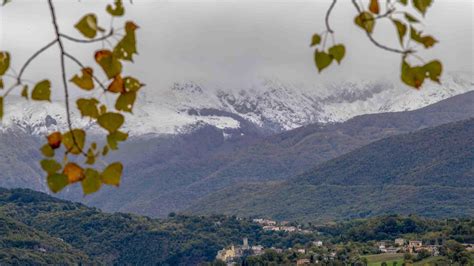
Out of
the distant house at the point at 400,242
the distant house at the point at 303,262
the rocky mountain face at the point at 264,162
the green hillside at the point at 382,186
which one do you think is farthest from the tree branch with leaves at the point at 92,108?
the rocky mountain face at the point at 264,162

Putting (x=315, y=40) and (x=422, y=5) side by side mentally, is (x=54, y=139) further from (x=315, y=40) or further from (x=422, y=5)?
(x=422, y=5)

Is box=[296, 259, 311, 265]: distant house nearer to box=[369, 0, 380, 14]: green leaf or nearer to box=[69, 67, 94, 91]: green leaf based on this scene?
box=[69, 67, 94, 91]: green leaf

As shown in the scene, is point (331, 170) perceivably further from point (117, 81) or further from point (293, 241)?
point (117, 81)

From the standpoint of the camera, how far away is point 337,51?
2477mm

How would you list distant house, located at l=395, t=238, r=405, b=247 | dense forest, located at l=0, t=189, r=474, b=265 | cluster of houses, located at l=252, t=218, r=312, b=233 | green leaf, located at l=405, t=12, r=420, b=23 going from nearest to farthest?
1. green leaf, located at l=405, t=12, r=420, b=23
2. distant house, located at l=395, t=238, r=405, b=247
3. dense forest, located at l=0, t=189, r=474, b=265
4. cluster of houses, located at l=252, t=218, r=312, b=233

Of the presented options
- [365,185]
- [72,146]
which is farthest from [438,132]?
[72,146]

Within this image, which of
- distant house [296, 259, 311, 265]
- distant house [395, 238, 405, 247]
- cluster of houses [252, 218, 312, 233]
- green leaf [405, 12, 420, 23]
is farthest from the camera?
cluster of houses [252, 218, 312, 233]

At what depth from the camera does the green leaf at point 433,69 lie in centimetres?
233

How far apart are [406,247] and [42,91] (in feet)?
169

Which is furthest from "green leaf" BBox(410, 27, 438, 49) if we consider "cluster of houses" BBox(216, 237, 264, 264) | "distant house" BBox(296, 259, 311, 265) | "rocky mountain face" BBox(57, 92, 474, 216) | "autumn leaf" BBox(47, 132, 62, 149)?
"rocky mountain face" BBox(57, 92, 474, 216)

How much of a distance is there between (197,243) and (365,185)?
1903 inches

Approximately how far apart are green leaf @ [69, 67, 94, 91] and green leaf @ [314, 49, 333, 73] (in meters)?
0.56

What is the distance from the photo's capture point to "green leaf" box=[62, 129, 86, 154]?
248cm

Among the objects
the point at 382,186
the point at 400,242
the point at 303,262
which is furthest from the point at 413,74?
Answer: the point at 382,186
